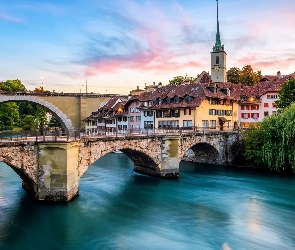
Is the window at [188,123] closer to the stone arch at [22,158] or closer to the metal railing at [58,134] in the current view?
the metal railing at [58,134]

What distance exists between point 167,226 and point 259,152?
60.1 ft

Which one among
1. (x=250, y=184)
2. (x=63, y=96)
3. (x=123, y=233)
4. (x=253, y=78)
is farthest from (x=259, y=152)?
(x=253, y=78)

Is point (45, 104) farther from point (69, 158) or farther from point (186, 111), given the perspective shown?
point (69, 158)

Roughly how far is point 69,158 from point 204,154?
874 inches

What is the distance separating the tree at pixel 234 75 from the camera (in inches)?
2840

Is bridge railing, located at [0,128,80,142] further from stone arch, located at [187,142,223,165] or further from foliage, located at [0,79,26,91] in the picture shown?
foliage, located at [0,79,26,91]

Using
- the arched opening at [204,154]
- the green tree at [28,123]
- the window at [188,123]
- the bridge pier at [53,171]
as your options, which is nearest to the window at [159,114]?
the window at [188,123]

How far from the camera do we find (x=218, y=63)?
6269 centimetres

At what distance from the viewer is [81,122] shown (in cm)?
5578

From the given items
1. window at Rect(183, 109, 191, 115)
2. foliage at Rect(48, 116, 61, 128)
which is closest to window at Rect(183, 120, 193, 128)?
window at Rect(183, 109, 191, 115)

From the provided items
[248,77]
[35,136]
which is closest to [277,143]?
[35,136]

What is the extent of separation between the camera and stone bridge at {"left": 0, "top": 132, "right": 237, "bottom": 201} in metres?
20.2

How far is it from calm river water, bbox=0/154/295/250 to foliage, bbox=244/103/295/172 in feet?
8.78

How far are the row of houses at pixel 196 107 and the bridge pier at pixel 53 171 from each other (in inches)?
644
